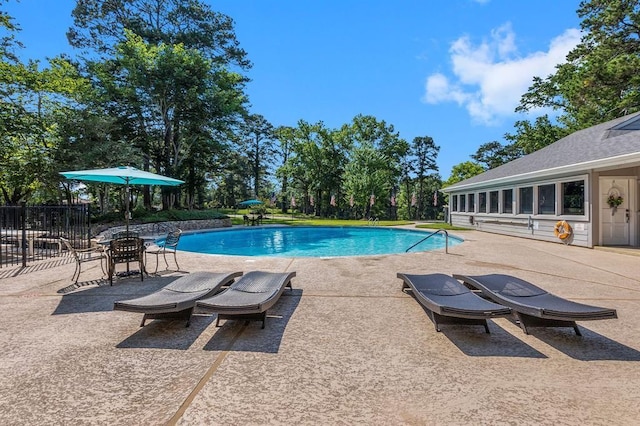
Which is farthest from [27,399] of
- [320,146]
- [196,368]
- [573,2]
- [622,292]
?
[320,146]

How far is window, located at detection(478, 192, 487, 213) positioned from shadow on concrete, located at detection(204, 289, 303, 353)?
16301 mm

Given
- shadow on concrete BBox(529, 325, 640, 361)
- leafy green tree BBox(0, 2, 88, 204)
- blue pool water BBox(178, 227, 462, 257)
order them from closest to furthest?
1. shadow on concrete BBox(529, 325, 640, 361)
2. blue pool water BBox(178, 227, 462, 257)
3. leafy green tree BBox(0, 2, 88, 204)

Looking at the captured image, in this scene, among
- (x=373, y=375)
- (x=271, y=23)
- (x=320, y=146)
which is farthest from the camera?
(x=320, y=146)

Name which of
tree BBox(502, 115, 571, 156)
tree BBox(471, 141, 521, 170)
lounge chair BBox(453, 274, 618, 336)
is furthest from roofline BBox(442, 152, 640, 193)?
tree BBox(471, 141, 521, 170)

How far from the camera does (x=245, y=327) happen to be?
3822 millimetres

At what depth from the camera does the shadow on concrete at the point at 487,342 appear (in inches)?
123

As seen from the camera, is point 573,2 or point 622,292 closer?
point 622,292

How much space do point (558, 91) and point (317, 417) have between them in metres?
31.2

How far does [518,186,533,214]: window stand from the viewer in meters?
13.4

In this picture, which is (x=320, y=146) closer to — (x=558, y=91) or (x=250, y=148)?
(x=250, y=148)

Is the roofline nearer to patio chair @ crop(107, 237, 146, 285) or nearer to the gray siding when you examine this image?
the gray siding

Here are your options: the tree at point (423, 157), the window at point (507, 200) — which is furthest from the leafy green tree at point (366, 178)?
the window at point (507, 200)

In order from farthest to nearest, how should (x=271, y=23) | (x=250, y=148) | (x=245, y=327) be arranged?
(x=250, y=148) → (x=271, y=23) → (x=245, y=327)

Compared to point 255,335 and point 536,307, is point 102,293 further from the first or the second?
point 536,307
